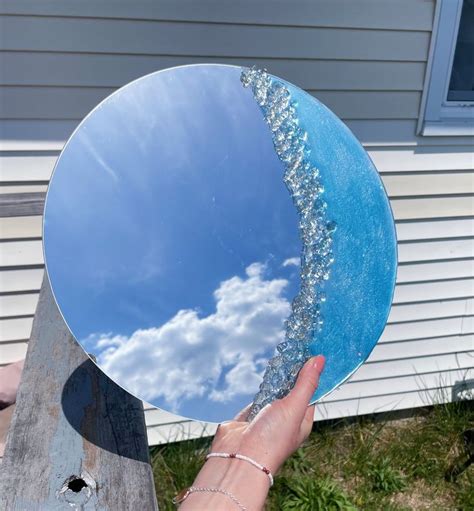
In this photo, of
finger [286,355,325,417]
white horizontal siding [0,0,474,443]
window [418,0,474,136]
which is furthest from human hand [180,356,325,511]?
window [418,0,474,136]

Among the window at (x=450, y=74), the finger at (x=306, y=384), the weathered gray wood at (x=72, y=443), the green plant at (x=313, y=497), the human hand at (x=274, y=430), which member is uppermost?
the window at (x=450, y=74)

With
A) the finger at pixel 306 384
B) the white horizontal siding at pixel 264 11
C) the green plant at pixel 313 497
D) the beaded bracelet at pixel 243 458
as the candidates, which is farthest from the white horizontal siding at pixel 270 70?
the beaded bracelet at pixel 243 458

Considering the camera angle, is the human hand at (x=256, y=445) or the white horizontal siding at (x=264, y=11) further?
the white horizontal siding at (x=264, y=11)

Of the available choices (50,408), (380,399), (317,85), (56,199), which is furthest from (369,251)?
(380,399)

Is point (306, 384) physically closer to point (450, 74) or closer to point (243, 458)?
point (243, 458)

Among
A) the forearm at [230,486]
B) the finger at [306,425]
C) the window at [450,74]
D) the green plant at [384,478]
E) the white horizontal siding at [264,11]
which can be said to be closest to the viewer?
the forearm at [230,486]

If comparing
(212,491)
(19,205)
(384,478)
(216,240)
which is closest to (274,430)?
(212,491)

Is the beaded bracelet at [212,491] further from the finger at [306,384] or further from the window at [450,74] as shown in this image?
the window at [450,74]

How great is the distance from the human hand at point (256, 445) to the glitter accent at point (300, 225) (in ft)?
0.16

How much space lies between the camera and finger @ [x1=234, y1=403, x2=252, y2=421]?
1.25m

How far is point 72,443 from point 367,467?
2.14 m

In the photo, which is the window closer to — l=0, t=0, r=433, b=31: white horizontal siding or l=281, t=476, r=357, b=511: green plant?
l=0, t=0, r=433, b=31: white horizontal siding

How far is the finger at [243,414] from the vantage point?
125 cm

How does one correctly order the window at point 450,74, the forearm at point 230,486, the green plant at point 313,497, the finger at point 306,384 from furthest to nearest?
1. the green plant at point 313,497
2. the window at point 450,74
3. the finger at point 306,384
4. the forearm at point 230,486
